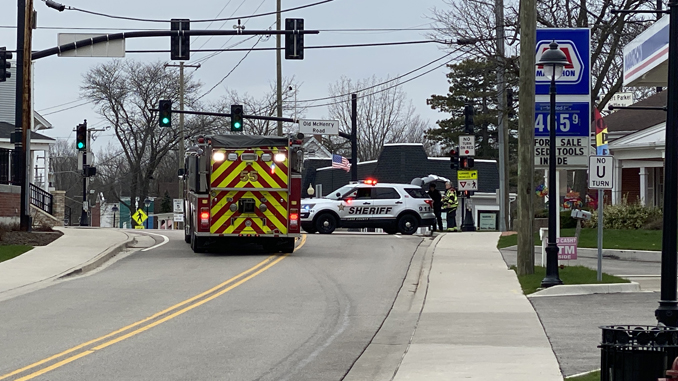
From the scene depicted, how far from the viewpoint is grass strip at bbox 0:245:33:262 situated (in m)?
22.4

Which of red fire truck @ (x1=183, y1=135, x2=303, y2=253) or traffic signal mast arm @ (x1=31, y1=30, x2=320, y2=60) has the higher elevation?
traffic signal mast arm @ (x1=31, y1=30, x2=320, y2=60)

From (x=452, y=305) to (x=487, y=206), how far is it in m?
43.2

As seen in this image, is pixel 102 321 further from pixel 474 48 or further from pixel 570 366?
pixel 474 48

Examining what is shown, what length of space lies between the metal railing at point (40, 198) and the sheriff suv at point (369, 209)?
15945mm

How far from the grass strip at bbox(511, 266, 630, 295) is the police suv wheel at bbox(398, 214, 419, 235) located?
1245cm

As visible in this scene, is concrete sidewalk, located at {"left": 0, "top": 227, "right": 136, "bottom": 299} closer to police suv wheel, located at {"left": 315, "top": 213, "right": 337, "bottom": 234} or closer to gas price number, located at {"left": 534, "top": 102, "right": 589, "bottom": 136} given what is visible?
police suv wheel, located at {"left": 315, "top": 213, "right": 337, "bottom": 234}

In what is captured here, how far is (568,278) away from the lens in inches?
715

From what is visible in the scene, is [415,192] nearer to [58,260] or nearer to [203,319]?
[58,260]

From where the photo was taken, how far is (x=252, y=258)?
899 inches

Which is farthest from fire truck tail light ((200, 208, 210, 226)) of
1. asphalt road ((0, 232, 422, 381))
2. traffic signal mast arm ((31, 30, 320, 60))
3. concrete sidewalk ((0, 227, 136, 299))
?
traffic signal mast arm ((31, 30, 320, 60))

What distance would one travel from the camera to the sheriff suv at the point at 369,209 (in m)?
32.0

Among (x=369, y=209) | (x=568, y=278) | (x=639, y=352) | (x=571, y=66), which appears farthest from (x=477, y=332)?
(x=369, y=209)

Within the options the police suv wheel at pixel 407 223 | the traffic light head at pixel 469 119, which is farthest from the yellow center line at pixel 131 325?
the traffic light head at pixel 469 119

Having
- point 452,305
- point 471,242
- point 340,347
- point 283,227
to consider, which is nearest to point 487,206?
point 471,242
